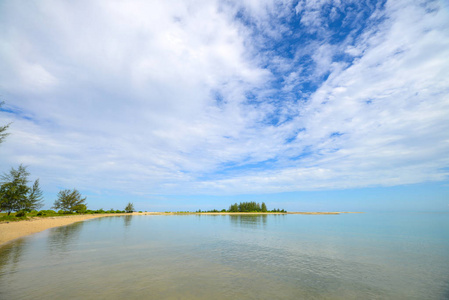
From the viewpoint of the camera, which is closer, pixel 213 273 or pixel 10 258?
pixel 213 273

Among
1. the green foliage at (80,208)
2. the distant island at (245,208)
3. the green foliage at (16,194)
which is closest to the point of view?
the green foliage at (16,194)

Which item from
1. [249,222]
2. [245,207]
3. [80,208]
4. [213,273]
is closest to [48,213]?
[80,208]

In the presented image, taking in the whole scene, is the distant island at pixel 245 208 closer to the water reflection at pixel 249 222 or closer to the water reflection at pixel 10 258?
the water reflection at pixel 249 222

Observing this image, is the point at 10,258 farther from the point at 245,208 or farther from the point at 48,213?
the point at 245,208

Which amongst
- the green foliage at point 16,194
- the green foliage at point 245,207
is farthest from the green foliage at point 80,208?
the green foliage at point 245,207

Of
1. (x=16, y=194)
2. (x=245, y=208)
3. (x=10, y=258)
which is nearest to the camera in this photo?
(x=10, y=258)

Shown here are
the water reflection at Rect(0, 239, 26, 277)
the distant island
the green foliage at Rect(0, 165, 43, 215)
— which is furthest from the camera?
the distant island

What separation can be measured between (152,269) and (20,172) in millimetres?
57535

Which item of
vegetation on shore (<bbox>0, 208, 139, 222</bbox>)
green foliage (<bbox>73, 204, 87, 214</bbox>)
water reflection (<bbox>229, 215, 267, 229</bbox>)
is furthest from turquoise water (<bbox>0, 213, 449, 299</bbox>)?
green foliage (<bbox>73, 204, 87, 214</bbox>)

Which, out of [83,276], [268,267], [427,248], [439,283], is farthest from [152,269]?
[427,248]

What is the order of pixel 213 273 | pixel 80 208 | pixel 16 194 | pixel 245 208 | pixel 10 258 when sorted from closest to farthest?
pixel 213 273 → pixel 10 258 → pixel 16 194 → pixel 80 208 → pixel 245 208

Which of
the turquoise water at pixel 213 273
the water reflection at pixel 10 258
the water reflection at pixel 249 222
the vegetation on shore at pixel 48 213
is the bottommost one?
the turquoise water at pixel 213 273

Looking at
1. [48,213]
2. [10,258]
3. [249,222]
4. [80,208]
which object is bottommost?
[10,258]

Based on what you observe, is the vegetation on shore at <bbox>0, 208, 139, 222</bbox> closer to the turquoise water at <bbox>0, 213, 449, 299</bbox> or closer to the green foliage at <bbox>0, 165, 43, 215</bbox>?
the green foliage at <bbox>0, 165, 43, 215</bbox>
